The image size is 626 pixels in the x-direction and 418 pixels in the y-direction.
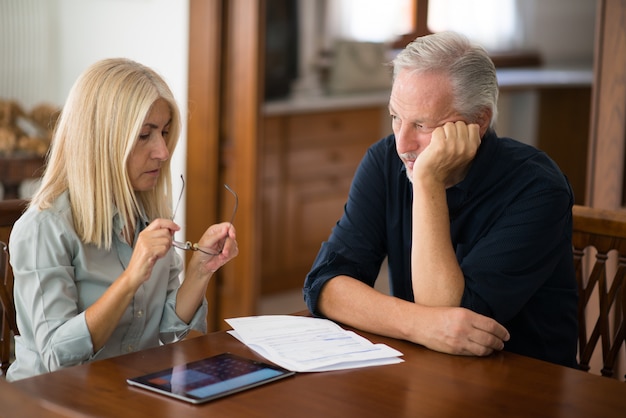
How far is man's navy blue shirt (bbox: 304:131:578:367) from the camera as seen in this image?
1.68 meters

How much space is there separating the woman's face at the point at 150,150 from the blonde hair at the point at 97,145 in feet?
0.07

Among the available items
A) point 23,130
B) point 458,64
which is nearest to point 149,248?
point 458,64

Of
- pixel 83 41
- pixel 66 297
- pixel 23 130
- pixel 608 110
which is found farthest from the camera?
pixel 83 41

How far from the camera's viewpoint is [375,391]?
1340 mm

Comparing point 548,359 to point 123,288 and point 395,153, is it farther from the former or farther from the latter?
point 123,288

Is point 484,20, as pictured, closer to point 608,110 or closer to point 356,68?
point 356,68

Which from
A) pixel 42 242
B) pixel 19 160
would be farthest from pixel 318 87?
pixel 42 242

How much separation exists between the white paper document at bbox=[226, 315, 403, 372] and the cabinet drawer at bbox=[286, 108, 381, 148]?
2922 millimetres

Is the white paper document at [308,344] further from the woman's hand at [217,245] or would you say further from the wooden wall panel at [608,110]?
the wooden wall panel at [608,110]

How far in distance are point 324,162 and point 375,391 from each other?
345 centimetres

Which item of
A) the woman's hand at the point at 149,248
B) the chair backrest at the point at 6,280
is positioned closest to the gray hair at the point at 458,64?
the woman's hand at the point at 149,248

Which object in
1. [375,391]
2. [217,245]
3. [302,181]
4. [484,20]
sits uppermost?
[484,20]

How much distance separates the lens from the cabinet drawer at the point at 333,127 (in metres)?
4.57

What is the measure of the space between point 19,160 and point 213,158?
665 mm
